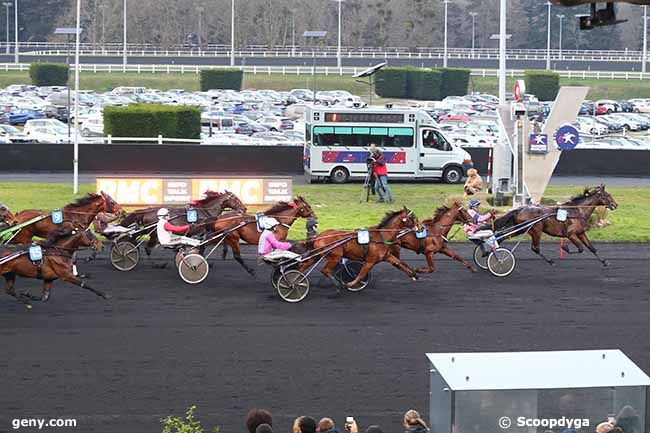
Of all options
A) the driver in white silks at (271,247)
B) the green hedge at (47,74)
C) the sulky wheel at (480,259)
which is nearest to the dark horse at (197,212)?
the driver in white silks at (271,247)

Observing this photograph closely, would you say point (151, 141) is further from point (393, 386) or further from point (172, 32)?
point (172, 32)

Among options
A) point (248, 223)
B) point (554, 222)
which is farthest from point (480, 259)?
point (248, 223)

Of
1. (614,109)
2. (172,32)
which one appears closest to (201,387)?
(614,109)

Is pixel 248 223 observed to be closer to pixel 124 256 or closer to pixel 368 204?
pixel 124 256

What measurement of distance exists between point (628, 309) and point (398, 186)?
14.4 meters

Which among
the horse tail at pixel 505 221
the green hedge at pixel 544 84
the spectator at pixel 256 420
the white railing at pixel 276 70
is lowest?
the spectator at pixel 256 420

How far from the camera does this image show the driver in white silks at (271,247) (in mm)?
15516

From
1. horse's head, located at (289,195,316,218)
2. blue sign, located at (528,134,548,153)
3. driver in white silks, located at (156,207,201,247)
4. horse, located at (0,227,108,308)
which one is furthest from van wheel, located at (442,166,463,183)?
horse, located at (0,227,108,308)

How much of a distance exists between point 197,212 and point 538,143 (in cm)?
884

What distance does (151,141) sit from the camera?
33.3m

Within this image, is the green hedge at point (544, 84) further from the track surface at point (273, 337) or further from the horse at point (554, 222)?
the horse at point (554, 222)

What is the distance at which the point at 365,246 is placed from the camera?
1591cm

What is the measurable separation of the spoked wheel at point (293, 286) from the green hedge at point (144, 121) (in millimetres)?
18507

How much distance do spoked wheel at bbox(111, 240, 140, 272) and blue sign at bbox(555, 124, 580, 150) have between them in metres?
9.35
